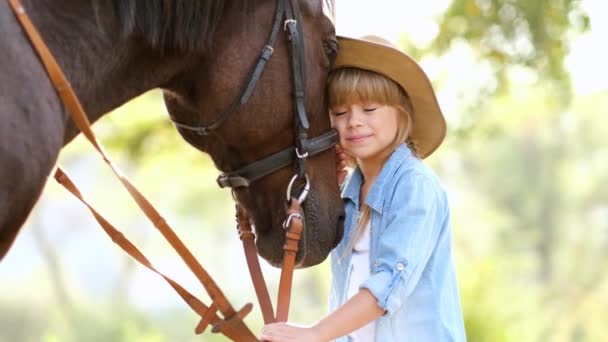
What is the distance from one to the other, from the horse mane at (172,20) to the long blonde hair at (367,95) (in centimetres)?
44

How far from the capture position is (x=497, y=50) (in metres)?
7.86

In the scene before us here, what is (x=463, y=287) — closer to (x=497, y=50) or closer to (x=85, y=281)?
(x=497, y=50)

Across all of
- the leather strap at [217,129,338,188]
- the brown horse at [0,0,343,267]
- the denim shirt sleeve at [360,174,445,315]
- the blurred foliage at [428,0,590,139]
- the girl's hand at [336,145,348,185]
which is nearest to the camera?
the brown horse at [0,0,343,267]

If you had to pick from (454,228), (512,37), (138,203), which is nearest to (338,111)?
(138,203)

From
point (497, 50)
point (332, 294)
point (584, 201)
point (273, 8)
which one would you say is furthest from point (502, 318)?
point (584, 201)

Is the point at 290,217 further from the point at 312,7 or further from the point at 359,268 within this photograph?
the point at 312,7

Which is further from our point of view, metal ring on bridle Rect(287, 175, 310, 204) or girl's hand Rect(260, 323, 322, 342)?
metal ring on bridle Rect(287, 175, 310, 204)

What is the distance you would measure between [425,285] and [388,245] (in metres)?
0.20

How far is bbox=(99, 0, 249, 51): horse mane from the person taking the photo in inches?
98.0

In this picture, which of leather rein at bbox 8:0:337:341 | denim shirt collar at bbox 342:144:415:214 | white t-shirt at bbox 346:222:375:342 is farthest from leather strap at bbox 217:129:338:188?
white t-shirt at bbox 346:222:375:342

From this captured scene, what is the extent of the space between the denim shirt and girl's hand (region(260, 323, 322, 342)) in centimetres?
19

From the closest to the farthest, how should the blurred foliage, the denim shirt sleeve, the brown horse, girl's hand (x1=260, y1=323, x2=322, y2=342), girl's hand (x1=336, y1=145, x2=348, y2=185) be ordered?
the brown horse → girl's hand (x1=260, y1=323, x2=322, y2=342) → the denim shirt sleeve → girl's hand (x1=336, y1=145, x2=348, y2=185) → the blurred foliage

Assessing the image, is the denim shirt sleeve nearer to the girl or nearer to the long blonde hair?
the girl

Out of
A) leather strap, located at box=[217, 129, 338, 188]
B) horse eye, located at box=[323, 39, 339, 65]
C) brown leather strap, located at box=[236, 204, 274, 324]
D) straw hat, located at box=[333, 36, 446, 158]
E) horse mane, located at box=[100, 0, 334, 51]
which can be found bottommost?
brown leather strap, located at box=[236, 204, 274, 324]
